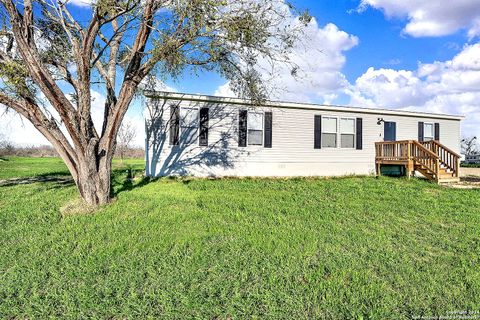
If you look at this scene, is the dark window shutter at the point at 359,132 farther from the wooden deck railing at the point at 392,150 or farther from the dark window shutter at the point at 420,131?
the dark window shutter at the point at 420,131

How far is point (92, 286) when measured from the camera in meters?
2.65

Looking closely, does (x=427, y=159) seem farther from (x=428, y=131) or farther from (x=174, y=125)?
(x=174, y=125)

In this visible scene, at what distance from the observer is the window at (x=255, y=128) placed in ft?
35.2

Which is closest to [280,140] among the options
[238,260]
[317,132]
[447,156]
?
[317,132]

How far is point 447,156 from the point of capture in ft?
35.7

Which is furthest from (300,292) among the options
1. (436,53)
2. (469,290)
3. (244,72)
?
(436,53)

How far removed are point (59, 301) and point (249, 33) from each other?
4.90 metres

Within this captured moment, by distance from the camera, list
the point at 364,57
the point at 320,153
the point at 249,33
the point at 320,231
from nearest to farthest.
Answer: the point at 320,231 < the point at 249,33 < the point at 364,57 < the point at 320,153

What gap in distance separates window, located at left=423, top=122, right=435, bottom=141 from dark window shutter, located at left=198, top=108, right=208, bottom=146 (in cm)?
1034

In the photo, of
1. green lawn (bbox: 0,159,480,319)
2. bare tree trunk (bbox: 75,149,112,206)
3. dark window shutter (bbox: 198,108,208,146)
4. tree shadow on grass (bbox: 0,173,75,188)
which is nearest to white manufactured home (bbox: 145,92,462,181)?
dark window shutter (bbox: 198,108,208,146)

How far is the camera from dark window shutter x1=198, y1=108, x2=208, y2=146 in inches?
400

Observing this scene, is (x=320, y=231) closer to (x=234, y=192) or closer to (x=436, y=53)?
(x=234, y=192)

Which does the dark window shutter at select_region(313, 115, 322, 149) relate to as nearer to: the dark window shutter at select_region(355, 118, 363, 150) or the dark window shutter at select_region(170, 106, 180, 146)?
the dark window shutter at select_region(355, 118, 363, 150)

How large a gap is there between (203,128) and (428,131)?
10.8 metres
